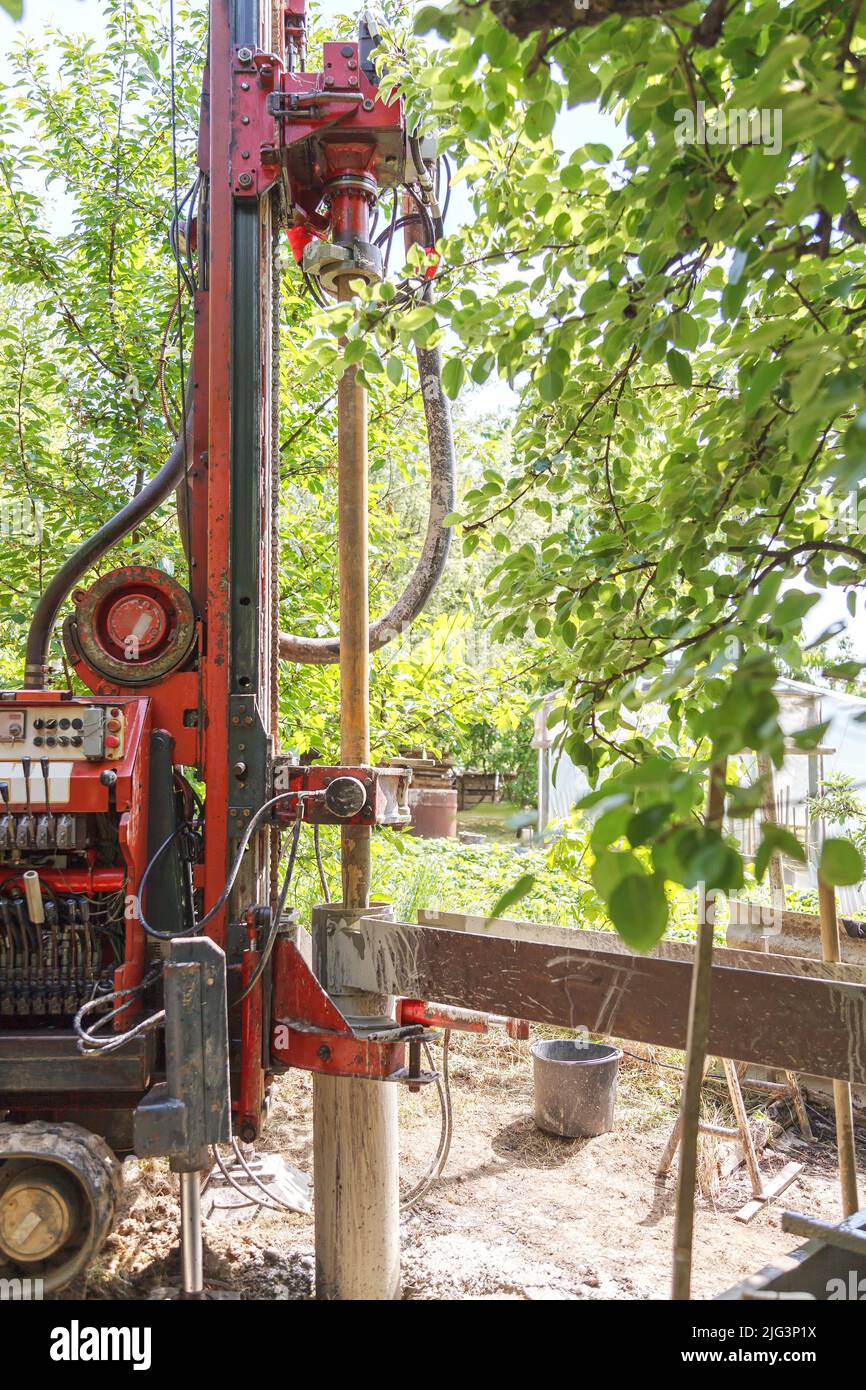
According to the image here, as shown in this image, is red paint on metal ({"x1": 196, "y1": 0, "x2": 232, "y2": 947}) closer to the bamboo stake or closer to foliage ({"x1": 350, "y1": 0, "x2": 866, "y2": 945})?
foliage ({"x1": 350, "y1": 0, "x2": 866, "y2": 945})

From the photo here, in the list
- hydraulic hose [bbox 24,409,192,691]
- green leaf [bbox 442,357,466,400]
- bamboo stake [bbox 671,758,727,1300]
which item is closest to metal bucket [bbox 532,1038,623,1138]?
hydraulic hose [bbox 24,409,192,691]

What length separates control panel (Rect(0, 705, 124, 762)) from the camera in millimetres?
3076

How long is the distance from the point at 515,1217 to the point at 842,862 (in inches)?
147

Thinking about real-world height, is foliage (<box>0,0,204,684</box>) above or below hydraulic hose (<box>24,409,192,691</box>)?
above

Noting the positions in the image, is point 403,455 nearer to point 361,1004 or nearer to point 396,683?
point 396,683

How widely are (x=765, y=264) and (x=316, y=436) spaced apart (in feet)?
14.9

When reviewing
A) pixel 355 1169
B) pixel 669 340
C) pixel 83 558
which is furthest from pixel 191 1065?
pixel 83 558

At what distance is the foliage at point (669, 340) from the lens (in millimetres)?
1051

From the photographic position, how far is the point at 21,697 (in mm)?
3150

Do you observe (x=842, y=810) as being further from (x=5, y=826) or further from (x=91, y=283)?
(x=91, y=283)

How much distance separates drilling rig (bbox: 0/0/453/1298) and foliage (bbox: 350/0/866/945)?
23.4 inches

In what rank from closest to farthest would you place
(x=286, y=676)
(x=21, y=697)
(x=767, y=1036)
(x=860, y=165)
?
(x=860, y=165)
(x=767, y=1036)
(x=21, y=697)
(x=286, y=676)
